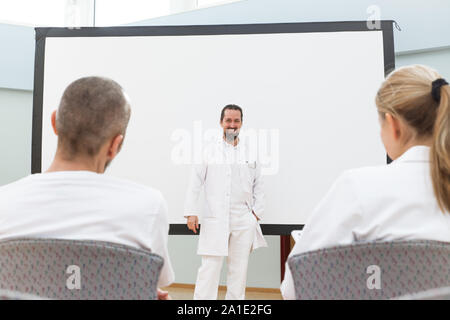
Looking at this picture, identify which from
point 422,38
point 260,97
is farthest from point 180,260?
point 422,38

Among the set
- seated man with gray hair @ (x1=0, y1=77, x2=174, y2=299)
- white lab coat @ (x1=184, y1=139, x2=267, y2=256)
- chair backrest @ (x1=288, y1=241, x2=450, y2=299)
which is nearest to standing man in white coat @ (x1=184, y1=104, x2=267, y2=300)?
white lab coat @ (x1=184, y1=139, x2=267, y2=256)

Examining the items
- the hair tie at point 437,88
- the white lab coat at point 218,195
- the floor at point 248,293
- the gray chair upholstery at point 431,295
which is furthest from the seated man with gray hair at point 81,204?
the floor at point 248,293

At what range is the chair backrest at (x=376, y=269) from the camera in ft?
2.17

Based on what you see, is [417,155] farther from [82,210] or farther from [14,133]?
[14,133]

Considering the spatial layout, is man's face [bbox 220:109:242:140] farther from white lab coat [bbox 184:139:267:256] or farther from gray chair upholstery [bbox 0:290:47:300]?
gray chair upholstery [bbox 0:290:47:300]

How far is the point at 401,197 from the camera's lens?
2.45ft

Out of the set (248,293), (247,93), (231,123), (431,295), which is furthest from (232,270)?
(431,295)

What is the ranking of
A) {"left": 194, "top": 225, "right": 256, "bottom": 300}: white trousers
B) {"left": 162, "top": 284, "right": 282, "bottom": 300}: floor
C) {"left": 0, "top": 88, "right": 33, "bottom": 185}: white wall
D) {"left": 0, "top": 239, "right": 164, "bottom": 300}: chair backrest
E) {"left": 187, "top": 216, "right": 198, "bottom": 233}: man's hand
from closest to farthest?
1. {"left": 0, "top": 239, "right": 164, "bottom": 300}: chair backrest
2. {"left": 194, "top": 225, "right": 256, "bottom": 300}: white trousers
3. {"left": 187, "top": 216, "right": 198, "bottom": 233}: man's hand
4. {"left": 162, "top": 284, "right": 282, "bottom": 300}: floor
5. {"left": 0, "top": 88, "right": 33, "bottom": 185}: white wall

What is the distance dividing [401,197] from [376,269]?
0.49ft

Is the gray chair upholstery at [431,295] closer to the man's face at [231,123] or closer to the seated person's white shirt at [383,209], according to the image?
the seated person's white shirt at [383,209]

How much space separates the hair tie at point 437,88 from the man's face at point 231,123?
2.25 meters

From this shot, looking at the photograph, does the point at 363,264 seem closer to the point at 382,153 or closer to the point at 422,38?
the point at 382,153

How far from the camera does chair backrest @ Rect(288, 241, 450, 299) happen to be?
661 mm

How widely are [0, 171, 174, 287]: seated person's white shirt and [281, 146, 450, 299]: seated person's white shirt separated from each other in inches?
10.6
